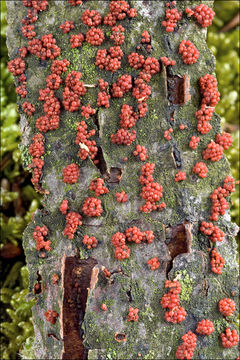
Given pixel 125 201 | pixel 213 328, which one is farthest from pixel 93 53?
pixel 213 328

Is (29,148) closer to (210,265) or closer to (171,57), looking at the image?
(171,57)

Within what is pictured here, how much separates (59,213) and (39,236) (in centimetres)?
20

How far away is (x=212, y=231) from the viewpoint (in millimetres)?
2598

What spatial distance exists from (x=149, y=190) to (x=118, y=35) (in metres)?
1.07

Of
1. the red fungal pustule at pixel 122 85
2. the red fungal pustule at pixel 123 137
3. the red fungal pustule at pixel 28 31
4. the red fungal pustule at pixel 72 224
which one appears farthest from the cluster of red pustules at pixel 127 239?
the red fungal pustule at pixel 28 31

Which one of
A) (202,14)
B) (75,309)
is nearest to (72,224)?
(75,309)

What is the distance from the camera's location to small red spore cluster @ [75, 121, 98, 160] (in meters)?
2.63

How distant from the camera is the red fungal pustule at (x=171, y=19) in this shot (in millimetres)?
2725

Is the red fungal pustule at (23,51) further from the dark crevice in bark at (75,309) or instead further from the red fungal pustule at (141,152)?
the dark crevice in bark at (75,309)

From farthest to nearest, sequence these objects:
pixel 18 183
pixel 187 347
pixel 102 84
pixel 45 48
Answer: pixel 18 183, pixel 45 48, pixel 102 84, pixel 187 347

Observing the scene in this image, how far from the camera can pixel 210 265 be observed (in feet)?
8.56

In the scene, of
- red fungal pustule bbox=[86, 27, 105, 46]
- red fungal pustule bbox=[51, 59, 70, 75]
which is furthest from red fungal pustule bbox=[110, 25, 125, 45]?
red fungal pustule bbox=[51, 59, 70, 75]

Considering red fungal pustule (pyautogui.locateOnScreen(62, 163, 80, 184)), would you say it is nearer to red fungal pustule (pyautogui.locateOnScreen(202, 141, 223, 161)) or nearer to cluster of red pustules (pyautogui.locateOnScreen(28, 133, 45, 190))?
cluster of red pustules (pyautogui.locateOnScreen(28, 133, 45, 190))

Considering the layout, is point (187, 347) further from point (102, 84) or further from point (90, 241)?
point (102, 84)
